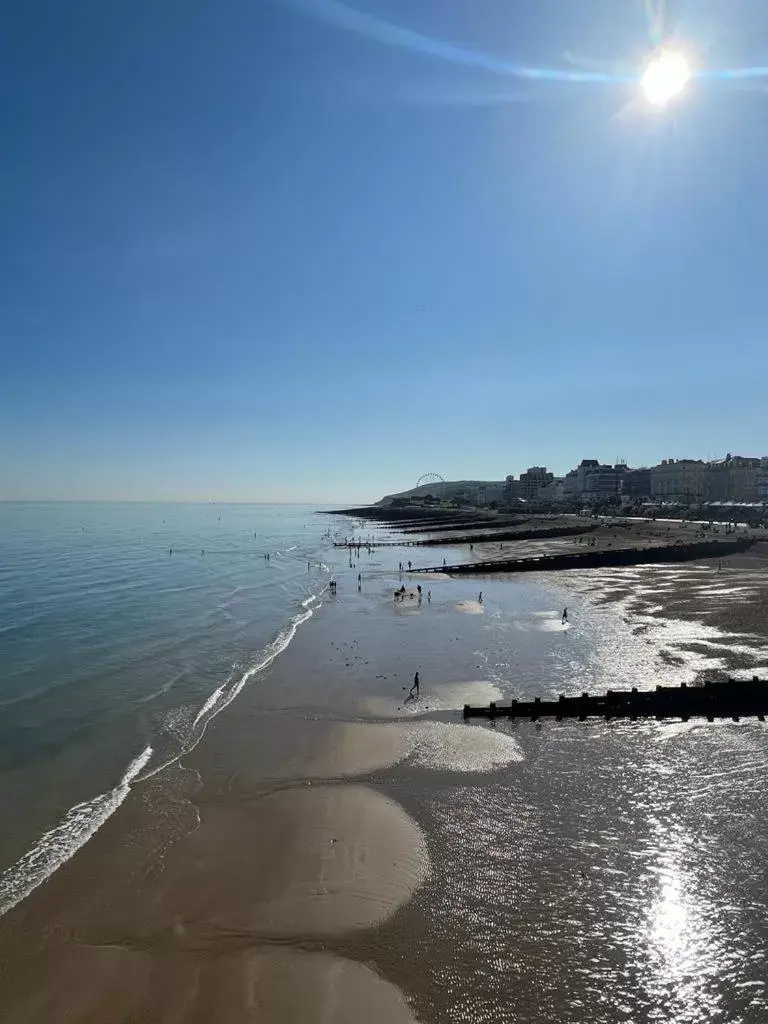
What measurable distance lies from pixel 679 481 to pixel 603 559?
13677 cm

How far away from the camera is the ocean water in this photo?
45.6ft

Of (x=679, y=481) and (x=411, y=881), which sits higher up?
(x=679, y=481)

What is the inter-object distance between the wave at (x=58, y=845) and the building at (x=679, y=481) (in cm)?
17372

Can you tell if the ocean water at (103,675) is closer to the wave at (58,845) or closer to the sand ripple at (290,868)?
the wave at (58,845)

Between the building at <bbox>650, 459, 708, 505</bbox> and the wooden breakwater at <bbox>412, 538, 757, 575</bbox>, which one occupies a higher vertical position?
the building at <bbox>650, 459, 708, 505</bbox>

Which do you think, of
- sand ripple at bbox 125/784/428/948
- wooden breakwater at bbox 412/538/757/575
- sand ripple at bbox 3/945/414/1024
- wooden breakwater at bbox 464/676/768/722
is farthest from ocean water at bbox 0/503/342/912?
wooden breakwater at bbox 412/538/757/575

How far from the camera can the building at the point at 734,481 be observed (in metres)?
160

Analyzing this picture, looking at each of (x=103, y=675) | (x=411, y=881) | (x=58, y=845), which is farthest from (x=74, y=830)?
(x=103, y=675)

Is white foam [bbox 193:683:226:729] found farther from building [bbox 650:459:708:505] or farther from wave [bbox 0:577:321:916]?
building [bbox 650:459:708:505]

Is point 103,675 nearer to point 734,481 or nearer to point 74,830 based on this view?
point 74,830

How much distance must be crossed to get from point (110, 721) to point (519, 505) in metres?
182

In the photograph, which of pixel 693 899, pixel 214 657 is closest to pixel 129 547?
pixel 214 657

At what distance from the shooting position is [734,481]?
528ft

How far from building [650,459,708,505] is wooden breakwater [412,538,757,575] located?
110m
